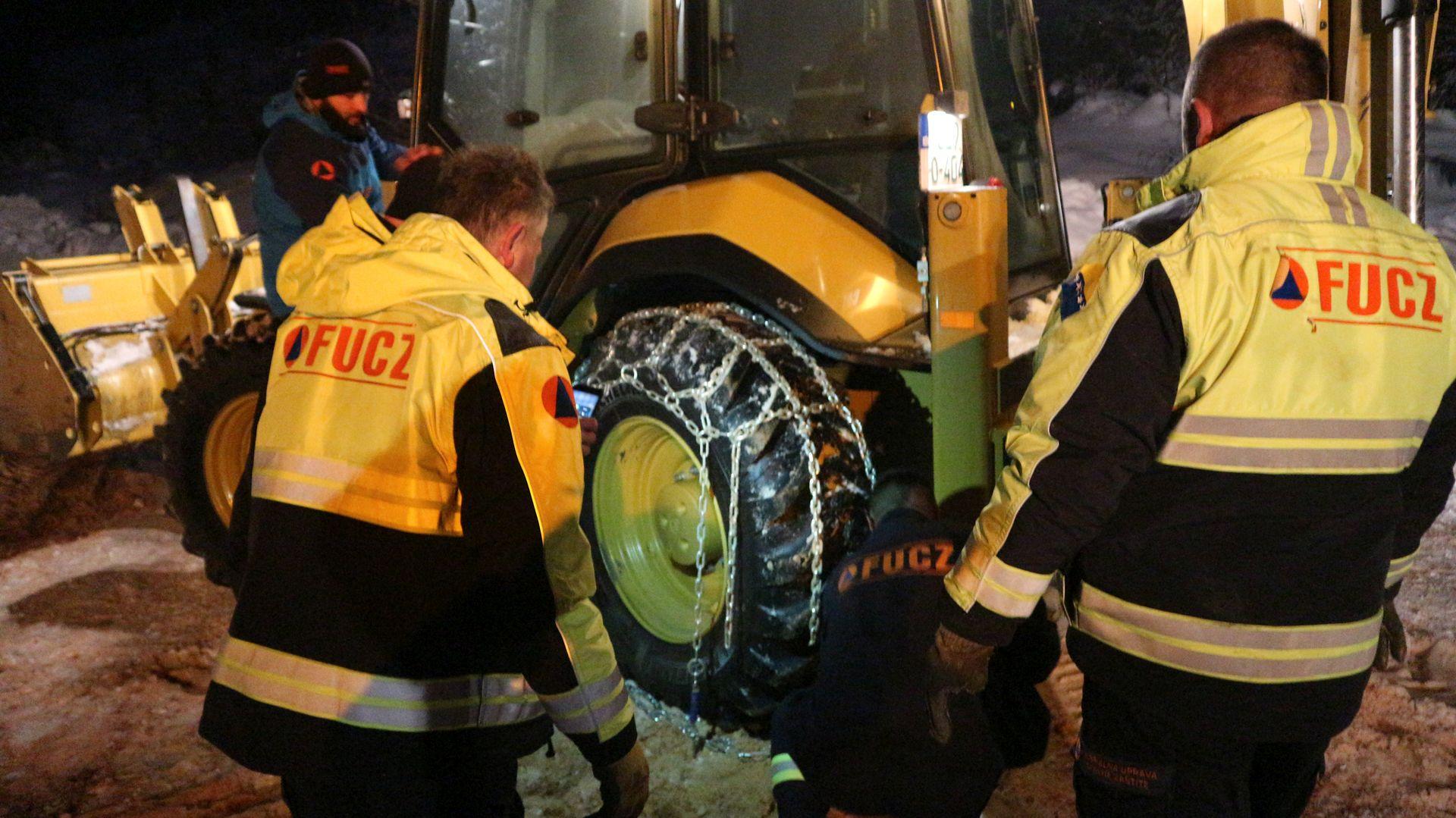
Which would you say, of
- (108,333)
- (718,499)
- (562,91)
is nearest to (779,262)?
(718,499)

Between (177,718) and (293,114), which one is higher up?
(293,114)

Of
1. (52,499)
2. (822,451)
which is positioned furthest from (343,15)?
(822,451)

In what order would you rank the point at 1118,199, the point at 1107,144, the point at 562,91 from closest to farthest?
the point at 1118,199
the point at 562,91
the point at 1107,144

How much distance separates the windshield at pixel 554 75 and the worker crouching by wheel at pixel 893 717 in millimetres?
1880

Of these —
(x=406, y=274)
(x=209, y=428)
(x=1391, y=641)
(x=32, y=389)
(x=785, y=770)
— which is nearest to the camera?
(x=406, y=274)

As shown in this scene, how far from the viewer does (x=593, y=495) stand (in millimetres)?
3465

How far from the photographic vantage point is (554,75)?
3.82 m

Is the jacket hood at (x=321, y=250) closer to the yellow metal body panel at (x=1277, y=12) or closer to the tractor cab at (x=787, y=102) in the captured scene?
the tractor cab at (x=787, y=102)

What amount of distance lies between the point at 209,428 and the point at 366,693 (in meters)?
3.21

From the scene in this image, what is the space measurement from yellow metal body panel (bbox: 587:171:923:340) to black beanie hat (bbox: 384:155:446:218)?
2.93ft

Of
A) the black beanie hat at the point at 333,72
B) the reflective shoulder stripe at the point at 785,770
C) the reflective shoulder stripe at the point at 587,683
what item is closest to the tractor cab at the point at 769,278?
the reflective shoulder stripe at the point at 785,770

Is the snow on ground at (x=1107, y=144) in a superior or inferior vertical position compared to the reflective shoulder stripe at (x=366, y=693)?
superior

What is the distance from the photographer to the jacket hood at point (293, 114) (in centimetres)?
399

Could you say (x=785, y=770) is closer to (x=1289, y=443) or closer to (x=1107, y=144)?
(x=1289, y=443)
